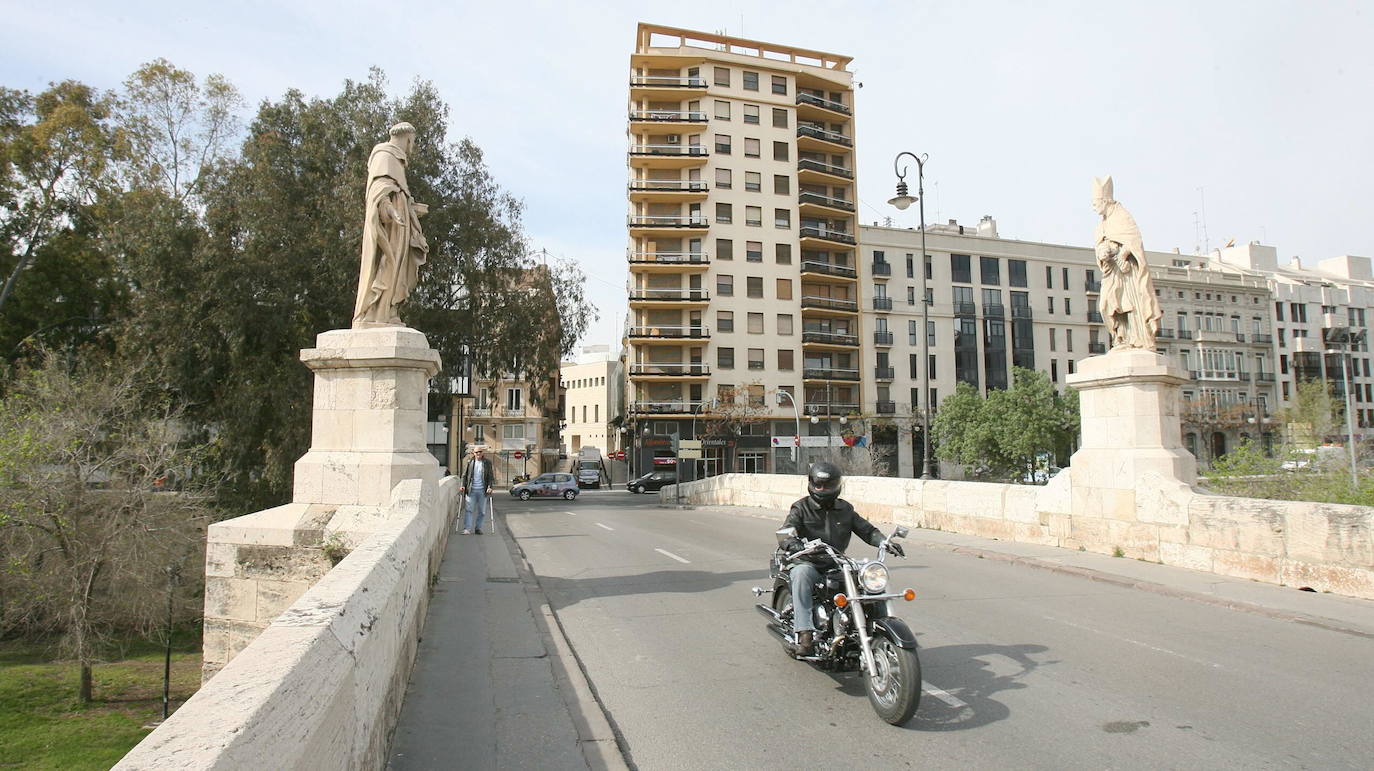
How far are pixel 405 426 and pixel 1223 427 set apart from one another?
60289 millimetres

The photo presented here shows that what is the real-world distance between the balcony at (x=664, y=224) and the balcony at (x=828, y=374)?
40.7 feet

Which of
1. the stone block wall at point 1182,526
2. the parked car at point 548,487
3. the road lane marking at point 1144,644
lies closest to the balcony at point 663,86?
the parked car at point 548,487

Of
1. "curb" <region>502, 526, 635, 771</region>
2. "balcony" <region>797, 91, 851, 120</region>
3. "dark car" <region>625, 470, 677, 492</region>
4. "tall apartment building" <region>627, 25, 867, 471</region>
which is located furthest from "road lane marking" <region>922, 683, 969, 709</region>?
"balcony" <region>797, 91, 851, 120</region>

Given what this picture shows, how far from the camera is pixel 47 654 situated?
16406mm

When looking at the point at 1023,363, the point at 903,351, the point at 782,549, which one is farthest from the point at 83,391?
the point at 1023,363

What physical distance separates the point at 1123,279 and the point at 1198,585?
176 inches

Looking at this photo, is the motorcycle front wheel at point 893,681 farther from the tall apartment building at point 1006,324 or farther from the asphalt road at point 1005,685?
the tall apartment building at point 1006,324

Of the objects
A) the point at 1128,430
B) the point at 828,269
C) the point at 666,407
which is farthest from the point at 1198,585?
the point at 828,269

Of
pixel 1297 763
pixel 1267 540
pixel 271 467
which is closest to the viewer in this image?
pixel 1297 763

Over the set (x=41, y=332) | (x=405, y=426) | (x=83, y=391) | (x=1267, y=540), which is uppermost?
(x=41, y=332)

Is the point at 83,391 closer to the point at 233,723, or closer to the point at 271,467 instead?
the point at 271,467

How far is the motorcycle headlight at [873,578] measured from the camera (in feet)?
15.9

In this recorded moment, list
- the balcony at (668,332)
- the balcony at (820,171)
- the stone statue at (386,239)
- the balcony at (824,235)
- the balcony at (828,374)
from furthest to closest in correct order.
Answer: the balcony at (820,171), the balcony at (824,235), the balcony at (828,374), the balcony at (668,332), the stone statue at (386,239)

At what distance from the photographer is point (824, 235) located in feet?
185
